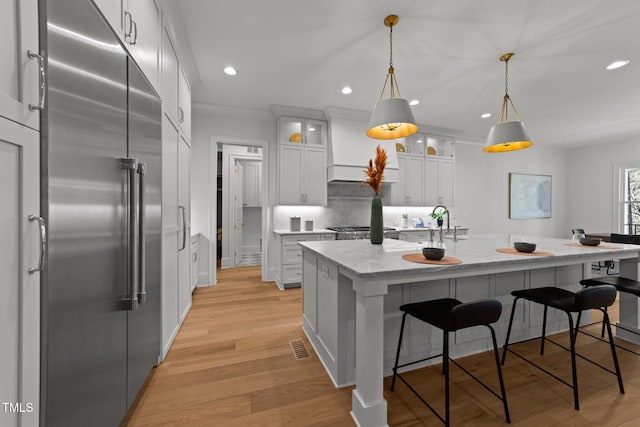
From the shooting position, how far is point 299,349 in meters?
2.21

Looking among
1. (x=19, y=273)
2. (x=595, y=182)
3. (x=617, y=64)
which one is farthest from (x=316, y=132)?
(x=595, y=182)

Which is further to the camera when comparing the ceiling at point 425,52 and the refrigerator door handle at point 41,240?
the ceiling at point 425,52

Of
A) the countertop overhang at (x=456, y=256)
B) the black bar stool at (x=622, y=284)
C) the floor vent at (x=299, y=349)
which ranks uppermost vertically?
the countertop overhang at (x=456, y=256)

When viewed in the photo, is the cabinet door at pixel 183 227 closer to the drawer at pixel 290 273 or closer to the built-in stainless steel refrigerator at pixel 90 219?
the built-in stainless steel refrigerator at pixel 90 219

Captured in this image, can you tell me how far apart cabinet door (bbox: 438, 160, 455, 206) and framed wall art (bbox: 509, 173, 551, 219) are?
1.98 meters

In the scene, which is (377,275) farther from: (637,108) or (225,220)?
(637,108)

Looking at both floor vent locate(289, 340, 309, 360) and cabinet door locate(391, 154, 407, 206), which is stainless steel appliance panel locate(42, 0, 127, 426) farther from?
cabinet door locate(391, 154, 407, 206)

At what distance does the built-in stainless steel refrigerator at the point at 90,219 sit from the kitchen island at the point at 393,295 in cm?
115

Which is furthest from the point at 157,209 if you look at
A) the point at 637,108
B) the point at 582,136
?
the point at 582,136

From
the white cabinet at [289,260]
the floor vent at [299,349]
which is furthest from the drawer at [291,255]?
the floor vent at [299,349]

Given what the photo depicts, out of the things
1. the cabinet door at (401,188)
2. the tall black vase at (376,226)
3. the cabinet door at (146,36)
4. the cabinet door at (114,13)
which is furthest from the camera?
the cabinet door at (401,188)

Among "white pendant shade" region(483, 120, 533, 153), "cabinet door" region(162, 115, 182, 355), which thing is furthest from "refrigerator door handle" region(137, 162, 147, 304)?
"white pendant shade" region(483, 120, 533, 153)

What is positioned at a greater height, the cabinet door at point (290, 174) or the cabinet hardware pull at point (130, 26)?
the cabinet hardware pull at point (130, 26)

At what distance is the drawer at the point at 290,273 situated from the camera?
155 inches
